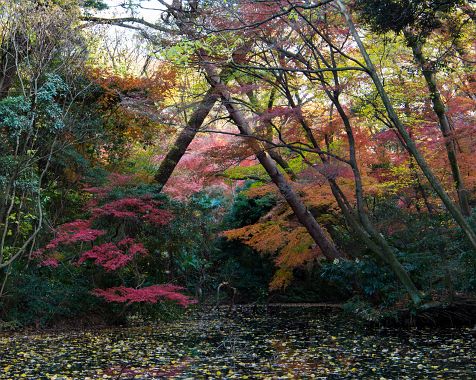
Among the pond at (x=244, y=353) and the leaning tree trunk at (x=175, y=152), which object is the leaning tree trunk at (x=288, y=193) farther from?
the pond at (x=244, y=353)

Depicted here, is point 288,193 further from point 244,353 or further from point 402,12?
point 402,12

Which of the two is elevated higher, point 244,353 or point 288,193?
point 288,193

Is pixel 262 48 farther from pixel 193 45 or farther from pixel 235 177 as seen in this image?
pixel 235 177

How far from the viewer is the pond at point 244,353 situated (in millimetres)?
5930

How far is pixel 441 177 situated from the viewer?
1414 cm

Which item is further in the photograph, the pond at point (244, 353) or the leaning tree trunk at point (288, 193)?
the leaning tree trunk at point (288, 193)

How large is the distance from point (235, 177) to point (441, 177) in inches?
210

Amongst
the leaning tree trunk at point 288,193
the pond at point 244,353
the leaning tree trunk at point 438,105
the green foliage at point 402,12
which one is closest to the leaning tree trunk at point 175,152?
the leaning tree trunk at point 288,193

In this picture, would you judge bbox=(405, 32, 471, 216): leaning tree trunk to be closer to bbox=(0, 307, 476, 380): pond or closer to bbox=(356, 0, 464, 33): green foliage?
bbox=(356, 0, 464, 33): green foliage

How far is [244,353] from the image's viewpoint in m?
7.41

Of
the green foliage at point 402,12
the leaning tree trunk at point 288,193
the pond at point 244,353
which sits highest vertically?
the green foliage at point 402,12

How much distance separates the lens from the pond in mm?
5930

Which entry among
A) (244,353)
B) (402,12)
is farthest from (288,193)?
(402,12)

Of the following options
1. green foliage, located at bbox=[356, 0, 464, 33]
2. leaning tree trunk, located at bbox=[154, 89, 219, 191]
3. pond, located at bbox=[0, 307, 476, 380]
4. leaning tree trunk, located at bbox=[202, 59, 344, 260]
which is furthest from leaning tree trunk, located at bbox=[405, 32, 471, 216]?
leaning tree trunk, located at bbox=[154, 89, 219, 191]
